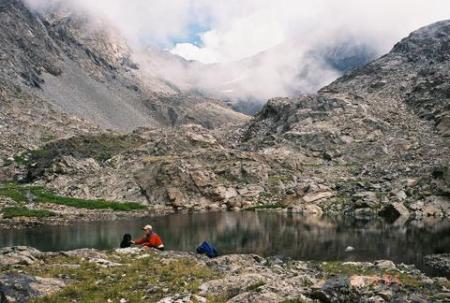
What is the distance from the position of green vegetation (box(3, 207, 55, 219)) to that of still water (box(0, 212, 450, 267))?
10283 mm

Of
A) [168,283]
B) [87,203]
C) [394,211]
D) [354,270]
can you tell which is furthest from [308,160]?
[168,283]

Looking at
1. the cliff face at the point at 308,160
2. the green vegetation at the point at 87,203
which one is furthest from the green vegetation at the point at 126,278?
the green vegetation at the point at 87,203

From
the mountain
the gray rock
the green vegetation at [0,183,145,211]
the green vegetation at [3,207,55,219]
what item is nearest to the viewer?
the gray rock

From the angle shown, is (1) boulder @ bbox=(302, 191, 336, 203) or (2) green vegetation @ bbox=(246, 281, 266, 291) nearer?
(2) green vegetation @ bbox=(246, 281, 266, 291)

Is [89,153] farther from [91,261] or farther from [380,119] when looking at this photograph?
[91,261]

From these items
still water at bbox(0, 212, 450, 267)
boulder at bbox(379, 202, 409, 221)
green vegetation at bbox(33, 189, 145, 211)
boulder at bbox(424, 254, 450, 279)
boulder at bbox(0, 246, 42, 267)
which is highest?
green vegetation at bbox(33, 189, 145, 211)

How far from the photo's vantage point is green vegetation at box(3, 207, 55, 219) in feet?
301

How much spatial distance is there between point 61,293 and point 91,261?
8.30 metres

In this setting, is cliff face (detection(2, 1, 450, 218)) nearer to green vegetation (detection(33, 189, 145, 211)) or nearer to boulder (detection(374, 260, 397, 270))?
green vegetation (detection(33, 189, 145, 211))

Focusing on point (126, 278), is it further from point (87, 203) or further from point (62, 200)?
point (62, 200)

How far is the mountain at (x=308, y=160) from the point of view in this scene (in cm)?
10738

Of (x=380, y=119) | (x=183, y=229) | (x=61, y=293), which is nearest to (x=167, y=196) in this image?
(x=183, y=229)

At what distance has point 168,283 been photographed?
83.8 ft

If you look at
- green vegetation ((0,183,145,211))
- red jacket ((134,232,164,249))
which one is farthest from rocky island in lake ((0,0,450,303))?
red jacket ((134,232,164,249))
